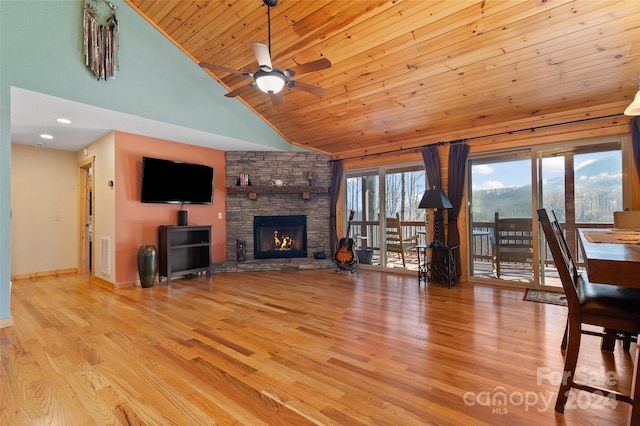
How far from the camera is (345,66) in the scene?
12.6ft

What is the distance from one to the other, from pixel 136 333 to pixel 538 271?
508cm

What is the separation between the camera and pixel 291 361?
2.12m

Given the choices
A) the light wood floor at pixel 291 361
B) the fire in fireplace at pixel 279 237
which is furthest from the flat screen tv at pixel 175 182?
the light wood floor at pixel 291 361

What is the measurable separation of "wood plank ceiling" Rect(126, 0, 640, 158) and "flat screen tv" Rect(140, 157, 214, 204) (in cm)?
163

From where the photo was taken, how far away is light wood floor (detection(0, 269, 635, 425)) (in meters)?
1.57

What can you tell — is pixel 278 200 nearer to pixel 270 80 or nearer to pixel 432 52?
pixel 270 80

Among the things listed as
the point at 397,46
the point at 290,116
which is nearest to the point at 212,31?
the point at 290,116

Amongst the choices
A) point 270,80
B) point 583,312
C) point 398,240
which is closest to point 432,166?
point 398,240

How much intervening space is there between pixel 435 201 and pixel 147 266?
14.7 ft

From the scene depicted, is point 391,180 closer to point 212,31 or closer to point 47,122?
point 212,31

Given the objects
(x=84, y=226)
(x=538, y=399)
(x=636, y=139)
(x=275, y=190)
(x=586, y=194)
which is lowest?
(x=538, y=399)

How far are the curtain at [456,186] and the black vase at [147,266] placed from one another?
4.70 meters

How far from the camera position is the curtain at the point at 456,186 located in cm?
459

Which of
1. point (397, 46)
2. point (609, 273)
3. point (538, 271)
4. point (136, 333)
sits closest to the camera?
point (609, 273)
